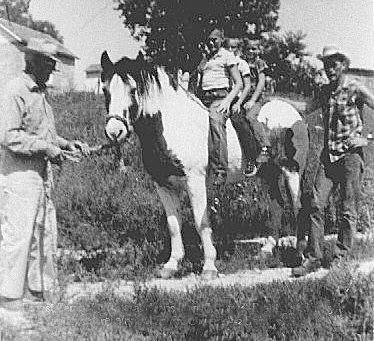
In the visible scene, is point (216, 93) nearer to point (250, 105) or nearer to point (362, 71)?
point (250, 105)

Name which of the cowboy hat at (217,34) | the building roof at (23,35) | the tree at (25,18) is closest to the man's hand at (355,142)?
the cowboy hat at (217,34)

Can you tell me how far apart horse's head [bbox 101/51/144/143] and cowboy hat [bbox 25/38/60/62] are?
1.50ft

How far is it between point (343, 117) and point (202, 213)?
3.67 ft

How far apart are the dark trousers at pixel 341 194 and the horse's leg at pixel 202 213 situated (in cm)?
A: 70

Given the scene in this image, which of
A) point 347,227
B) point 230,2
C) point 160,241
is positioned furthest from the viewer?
point 160,241

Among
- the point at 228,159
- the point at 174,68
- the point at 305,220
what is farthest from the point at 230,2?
the point at 305,220

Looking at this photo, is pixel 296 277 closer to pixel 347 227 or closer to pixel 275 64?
pixel 347 227

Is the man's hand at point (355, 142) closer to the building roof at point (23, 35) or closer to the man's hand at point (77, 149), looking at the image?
the man's hand at point (77, 149)

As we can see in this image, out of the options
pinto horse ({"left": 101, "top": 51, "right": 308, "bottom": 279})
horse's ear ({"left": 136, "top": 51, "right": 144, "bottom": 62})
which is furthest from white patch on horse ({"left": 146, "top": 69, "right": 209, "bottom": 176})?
horse's ear ({"left": 136, "top": 51, "right": 144, "bottom": 62})

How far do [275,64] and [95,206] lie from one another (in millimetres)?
1720

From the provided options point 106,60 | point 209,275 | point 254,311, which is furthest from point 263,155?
point 254,311

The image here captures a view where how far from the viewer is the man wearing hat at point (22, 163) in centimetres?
361

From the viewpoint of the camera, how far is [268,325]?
3.49m

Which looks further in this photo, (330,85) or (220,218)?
(220,218)
